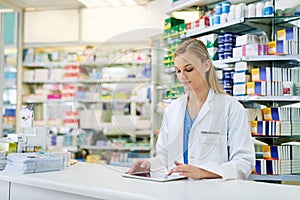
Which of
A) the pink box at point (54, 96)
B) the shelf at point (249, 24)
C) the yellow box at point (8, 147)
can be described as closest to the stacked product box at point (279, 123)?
the shelf at point (249, 24)

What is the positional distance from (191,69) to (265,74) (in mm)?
1728

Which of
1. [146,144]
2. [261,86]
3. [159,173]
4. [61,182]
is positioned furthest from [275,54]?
[146,144]

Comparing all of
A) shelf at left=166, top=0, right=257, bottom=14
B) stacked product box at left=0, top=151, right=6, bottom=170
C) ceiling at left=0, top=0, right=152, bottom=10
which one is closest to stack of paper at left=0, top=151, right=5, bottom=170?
stacked product box at left=0, top=151, right=6, bottom=170

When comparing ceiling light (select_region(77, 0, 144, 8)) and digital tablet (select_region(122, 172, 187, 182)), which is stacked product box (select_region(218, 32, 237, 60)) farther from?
ceiling light (select_region(77, 0, 144, 8))

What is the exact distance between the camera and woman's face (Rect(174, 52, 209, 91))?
7.07 feet

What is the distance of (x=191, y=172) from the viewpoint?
6.36ft

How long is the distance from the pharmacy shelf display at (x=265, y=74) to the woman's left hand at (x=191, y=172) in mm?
1677

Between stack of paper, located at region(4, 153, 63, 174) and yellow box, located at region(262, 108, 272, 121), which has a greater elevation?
yellow box, located at region(262, 108, 272, 121)

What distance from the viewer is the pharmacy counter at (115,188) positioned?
161 centimetres

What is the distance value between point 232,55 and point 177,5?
96cm

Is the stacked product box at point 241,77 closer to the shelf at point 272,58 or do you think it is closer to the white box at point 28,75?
the shelf at point 272,58

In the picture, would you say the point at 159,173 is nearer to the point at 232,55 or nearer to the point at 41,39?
the point at 232,55

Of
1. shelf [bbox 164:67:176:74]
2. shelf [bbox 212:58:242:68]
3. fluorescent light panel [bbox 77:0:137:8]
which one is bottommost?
shelf [bbox 164:67:176:74]

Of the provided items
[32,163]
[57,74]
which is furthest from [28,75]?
[32,163]
